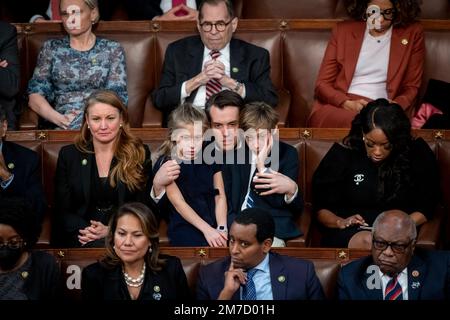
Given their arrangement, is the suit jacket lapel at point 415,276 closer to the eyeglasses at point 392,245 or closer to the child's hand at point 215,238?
the eyeglasses at point 392,245

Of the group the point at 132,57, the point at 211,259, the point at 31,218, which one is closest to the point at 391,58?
the point at 132,57

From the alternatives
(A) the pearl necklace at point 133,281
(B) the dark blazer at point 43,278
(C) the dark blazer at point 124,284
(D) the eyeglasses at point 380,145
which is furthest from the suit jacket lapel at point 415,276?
(B) the dark blazer at point 43,278

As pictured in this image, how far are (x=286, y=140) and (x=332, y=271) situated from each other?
2.16 ft

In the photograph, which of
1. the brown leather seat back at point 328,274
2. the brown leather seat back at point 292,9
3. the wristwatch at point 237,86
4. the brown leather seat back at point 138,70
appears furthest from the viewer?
the brown leather seat back at point 292,9

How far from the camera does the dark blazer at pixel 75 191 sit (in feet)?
13.0

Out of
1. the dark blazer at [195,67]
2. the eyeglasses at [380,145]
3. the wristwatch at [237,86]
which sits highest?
the dark blazer at [195,67]

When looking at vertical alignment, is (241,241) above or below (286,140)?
below

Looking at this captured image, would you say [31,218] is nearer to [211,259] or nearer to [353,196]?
[211,259]

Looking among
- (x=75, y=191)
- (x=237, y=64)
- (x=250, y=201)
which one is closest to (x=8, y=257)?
(x=75, y=191)

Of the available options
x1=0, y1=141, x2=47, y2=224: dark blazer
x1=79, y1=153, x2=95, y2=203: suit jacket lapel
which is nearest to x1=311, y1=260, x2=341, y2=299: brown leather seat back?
x1=79, y1=153, x2=95, y2=203: suit jacket lapel

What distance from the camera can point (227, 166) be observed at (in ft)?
13.2

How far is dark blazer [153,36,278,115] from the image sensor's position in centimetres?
445

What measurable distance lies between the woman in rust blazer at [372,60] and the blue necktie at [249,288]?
1070mm

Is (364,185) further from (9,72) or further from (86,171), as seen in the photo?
(9,72)
